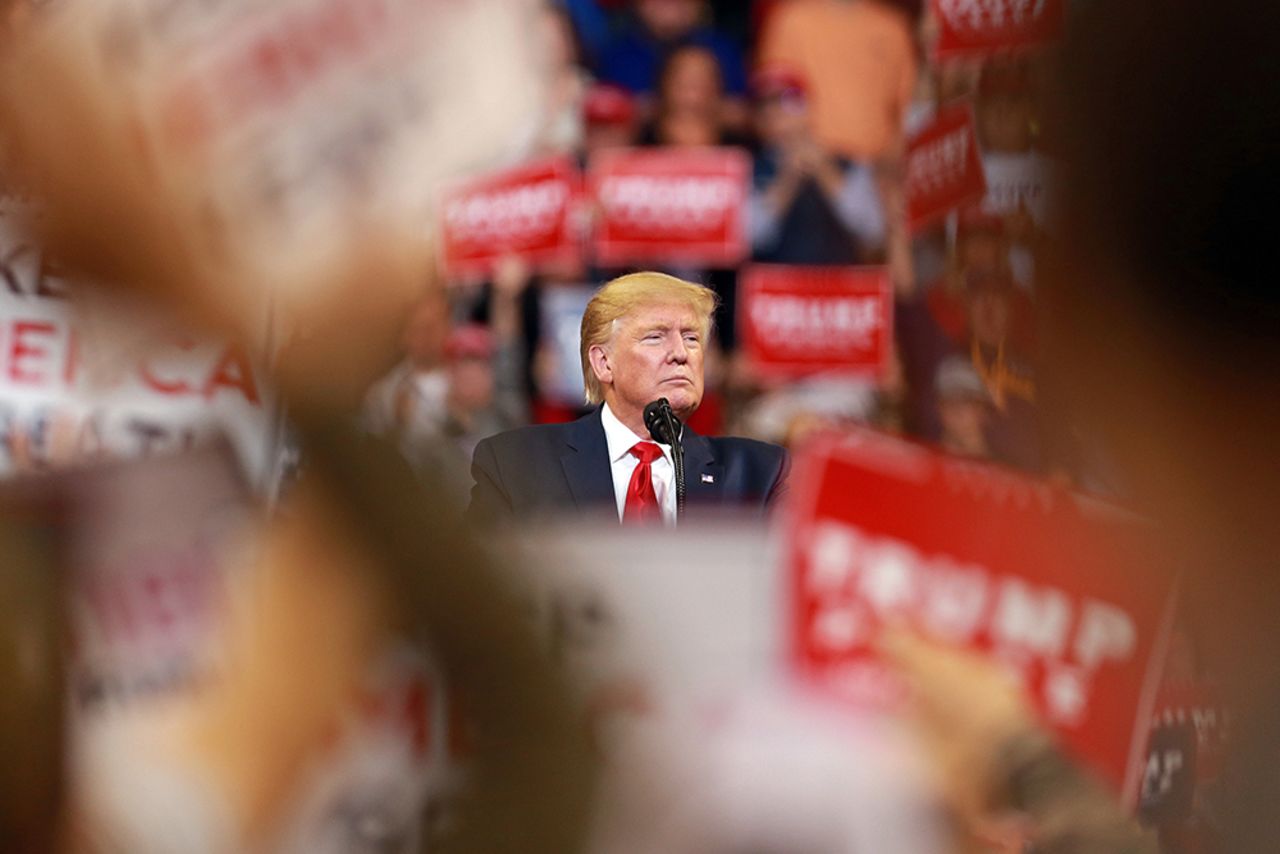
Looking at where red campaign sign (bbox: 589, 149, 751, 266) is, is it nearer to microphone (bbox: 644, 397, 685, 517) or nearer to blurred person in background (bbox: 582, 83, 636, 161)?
blurred person in background (bbox: 582, 83, 636, 161)

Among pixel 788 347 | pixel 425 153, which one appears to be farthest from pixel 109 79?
pixel 788 347

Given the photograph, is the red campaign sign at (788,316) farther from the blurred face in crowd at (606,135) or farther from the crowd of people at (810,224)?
the blurred face in crowd at (606,135)

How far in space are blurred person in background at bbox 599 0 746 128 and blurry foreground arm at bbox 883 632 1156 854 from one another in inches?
160

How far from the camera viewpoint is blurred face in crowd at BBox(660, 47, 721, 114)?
4.40 m

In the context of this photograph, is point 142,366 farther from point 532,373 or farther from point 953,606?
point 532,373

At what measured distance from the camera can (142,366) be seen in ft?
0.97

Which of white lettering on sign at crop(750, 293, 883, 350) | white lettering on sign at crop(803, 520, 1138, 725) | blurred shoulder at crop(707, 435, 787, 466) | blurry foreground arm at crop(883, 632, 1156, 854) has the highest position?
white lettering on sign at crop(803, 520, 1138, 725)

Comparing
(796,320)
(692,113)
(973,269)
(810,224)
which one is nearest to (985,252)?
(973,269)

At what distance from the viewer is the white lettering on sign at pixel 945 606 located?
1.05 feet

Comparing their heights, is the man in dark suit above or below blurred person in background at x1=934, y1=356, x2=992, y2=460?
below

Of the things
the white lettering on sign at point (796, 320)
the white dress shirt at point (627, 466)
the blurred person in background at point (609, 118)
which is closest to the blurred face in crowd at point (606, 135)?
the blurred person in background at point (609, 118)

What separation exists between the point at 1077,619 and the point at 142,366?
0.22 metres

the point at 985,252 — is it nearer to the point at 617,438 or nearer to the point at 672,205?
the point at 617,438

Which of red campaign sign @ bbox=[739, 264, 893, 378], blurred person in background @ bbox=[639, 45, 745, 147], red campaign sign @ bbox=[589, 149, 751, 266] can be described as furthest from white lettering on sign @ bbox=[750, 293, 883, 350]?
blurred person in background @ bbox=[639, 45, 745, 147]
